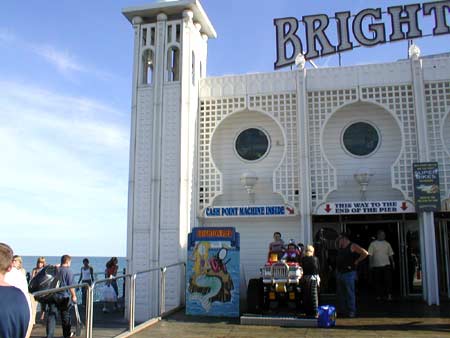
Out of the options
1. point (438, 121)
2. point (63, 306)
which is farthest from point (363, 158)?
point (63, 306)

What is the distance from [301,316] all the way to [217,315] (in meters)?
1.79

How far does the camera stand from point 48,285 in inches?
316

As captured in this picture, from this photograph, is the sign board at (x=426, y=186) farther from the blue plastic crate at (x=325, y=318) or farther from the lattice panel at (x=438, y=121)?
the blue plastic crate at (x=325, y=318)

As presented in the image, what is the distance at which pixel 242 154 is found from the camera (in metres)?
13.4

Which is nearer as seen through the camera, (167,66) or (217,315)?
(217,315)

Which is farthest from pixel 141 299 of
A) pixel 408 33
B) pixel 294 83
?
pixel 408 33

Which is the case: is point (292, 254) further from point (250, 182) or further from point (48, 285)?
point (48, 285)

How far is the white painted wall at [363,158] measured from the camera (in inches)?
495

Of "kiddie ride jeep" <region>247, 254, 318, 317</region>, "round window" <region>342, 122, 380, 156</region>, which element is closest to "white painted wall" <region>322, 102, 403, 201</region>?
"round window" <region>342, 122, 380, 156</region>

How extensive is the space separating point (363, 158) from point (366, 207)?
1.40 meters

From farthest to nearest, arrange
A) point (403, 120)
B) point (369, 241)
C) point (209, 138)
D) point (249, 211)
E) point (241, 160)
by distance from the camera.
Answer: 1. point (369, 241)
2. point (241, 160)
3. point (209, 138)
4. point (249, 211)
5. point (403, 120)

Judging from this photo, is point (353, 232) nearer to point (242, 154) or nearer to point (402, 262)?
point (402, 262)

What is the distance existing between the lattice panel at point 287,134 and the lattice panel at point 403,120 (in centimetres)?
184

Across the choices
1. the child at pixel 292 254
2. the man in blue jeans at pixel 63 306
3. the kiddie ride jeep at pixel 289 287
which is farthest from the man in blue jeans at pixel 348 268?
the man in blue jeans at pixel 63 306
